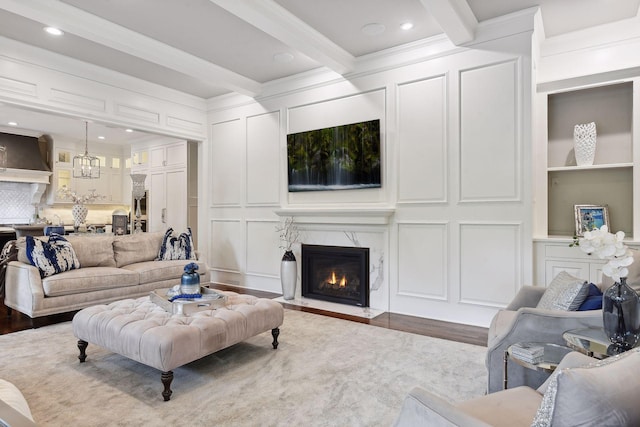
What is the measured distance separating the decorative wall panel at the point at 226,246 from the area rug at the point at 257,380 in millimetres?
2470

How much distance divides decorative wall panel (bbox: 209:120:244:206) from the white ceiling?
1.09 m

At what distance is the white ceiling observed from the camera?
3260mm

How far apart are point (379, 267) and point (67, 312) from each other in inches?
140

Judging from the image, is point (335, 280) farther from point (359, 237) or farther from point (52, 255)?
point (52, 255)

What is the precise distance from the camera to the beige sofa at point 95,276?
12.3 feet


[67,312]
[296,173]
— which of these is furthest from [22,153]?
[296,173]

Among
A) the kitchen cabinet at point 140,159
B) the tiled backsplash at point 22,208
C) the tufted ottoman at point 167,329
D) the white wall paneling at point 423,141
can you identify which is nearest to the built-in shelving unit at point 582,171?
the white wall paneling at point 423,141

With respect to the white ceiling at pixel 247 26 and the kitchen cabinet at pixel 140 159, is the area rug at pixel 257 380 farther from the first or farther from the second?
the kitchen cabinet at pixel 140 159

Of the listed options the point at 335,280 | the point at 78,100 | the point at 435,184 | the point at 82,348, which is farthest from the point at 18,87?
the point at 435,184

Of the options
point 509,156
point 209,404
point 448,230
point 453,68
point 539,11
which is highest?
point 539,11

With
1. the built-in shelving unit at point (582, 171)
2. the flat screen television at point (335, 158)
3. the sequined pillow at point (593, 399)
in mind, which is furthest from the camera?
the flat screen television at point (335, 158)

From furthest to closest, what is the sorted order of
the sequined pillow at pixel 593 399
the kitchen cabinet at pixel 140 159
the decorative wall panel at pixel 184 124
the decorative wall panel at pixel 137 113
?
the kitchen cabinet at pixel 140 159, the decorative wall panel at pixel 184 124, the decorative wall panel at pixel 137 113, the sequined pillow at pixel 593 399

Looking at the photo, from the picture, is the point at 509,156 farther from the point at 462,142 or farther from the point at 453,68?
the point at 453,68

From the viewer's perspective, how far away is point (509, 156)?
3.56 m
